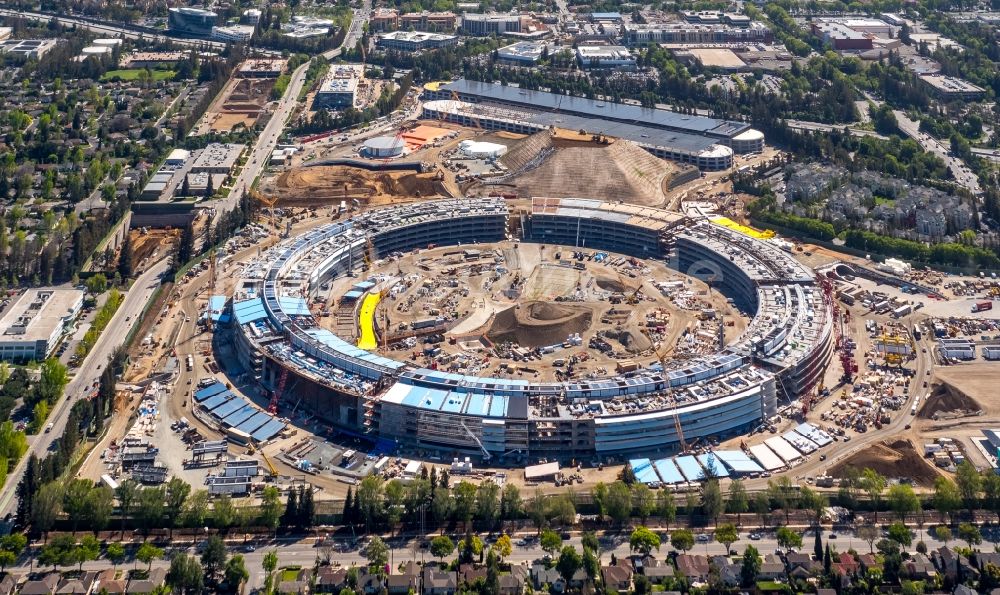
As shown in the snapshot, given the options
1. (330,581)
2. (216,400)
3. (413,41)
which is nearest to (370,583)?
(330,581)

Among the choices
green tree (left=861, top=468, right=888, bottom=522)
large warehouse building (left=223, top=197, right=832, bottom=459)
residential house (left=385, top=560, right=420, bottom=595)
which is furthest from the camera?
large warehouse building (left=223, top=197, right=832, bottom=459)

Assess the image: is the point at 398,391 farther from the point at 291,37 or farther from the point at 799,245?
the point at 291,37

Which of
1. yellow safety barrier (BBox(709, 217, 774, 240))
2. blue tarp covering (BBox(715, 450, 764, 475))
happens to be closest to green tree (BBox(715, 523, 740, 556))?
blue tarp covering (BBox(715, 450, 764, 475))

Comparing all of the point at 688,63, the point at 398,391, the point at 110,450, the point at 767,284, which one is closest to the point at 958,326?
the point at 767,284

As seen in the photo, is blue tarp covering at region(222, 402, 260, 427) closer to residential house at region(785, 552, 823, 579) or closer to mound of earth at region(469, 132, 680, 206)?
residential house at region(785, 552, 823, 579)

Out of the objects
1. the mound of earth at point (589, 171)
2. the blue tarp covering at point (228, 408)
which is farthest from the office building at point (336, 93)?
the blue tarp covering at point (228, 408)

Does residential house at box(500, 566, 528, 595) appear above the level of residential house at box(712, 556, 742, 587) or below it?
below

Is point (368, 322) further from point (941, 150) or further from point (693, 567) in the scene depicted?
point (941, 150)

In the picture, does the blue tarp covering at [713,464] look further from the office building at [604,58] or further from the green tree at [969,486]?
the office building at [604,58]
